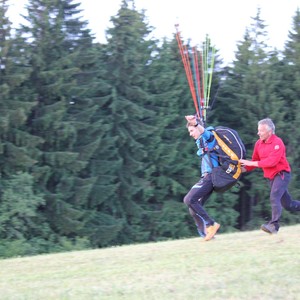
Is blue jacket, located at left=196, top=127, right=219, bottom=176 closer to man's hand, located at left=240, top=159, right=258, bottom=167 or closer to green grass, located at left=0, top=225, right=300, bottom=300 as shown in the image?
man's hand, located at left=240, top=159, right=258, bottom=167

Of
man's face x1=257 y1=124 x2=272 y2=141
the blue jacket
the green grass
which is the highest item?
man's face x1=257 y1=124 x2=272 y2=141

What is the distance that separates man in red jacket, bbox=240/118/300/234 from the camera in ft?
30.5

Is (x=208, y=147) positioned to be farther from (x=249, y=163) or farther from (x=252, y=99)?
(x=252, y=99)

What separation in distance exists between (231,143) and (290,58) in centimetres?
2919

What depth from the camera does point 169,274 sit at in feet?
23.2

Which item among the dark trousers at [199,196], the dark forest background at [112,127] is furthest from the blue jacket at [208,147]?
the dark forest background at [112,127]

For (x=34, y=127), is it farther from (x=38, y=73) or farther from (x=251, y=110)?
(x=251, y=110)

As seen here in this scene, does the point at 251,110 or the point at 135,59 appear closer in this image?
the point at 135,59

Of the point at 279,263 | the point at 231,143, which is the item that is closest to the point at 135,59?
the point at 231,143

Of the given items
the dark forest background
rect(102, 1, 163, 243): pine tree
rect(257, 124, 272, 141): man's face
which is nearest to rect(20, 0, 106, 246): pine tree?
the dark forest background

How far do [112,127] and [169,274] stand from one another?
25.5 meters

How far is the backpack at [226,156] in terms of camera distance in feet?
30.8

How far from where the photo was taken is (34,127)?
29.7 m

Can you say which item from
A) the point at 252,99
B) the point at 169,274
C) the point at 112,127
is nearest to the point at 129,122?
the point at 112,127
